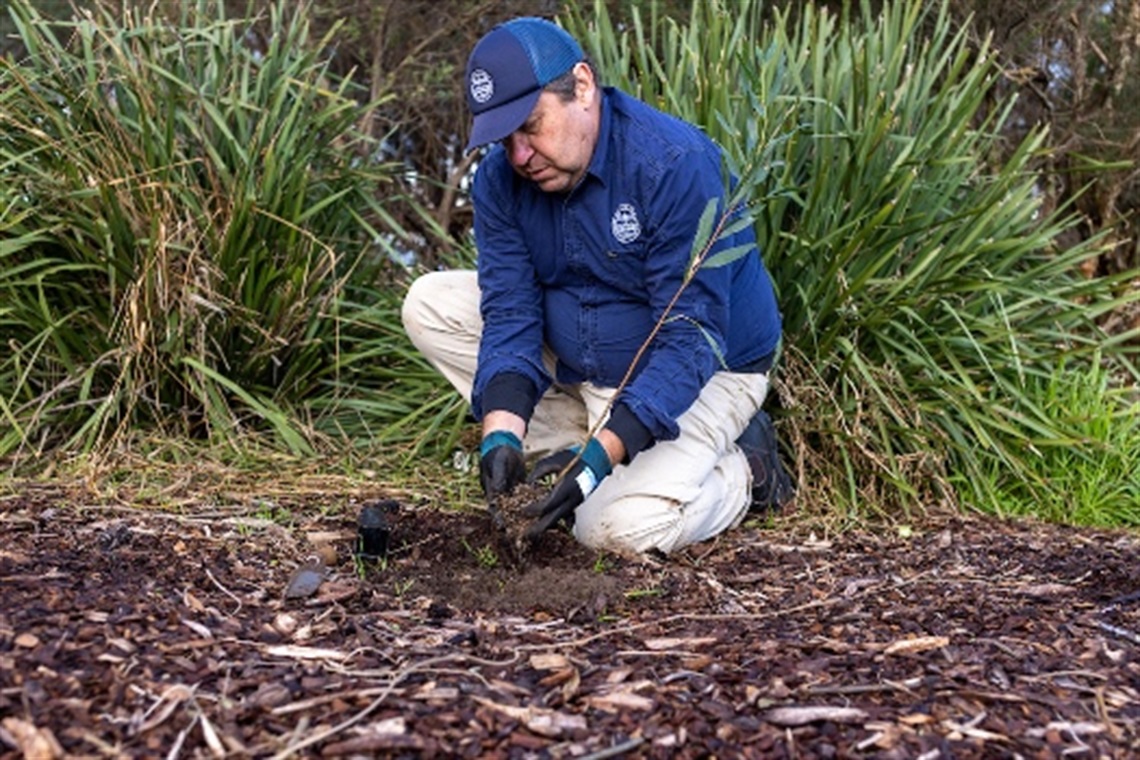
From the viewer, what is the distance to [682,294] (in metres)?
3.55

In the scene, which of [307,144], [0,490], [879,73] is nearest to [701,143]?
[879,73]

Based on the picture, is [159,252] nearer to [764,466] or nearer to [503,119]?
[503,119]

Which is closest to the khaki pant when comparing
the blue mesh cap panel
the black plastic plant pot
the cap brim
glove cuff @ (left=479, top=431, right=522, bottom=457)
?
glove cuff @ (left=479, top=431, right=522, bottom=457)

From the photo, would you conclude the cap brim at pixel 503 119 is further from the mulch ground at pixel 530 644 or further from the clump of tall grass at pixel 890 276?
the mulch ground at pixel 530 644

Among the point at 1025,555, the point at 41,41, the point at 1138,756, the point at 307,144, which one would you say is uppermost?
the point at 41,41

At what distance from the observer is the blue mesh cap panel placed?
11.1ft

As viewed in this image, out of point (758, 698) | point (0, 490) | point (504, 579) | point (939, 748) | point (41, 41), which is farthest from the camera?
point (41, 41)

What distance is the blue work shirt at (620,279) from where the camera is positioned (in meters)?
3.55

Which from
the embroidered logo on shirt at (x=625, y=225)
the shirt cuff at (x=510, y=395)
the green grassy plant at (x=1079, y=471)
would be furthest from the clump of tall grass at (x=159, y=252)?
the green grassy plant at (x=1079, y=471)

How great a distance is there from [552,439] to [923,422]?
115 cm

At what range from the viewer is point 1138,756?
2291mm

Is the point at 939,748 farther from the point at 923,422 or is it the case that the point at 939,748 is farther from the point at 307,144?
the point at 307,144

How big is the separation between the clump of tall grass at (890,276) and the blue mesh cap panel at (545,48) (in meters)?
0.75

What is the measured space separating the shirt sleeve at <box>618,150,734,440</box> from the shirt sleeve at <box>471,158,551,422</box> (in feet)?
1.36
